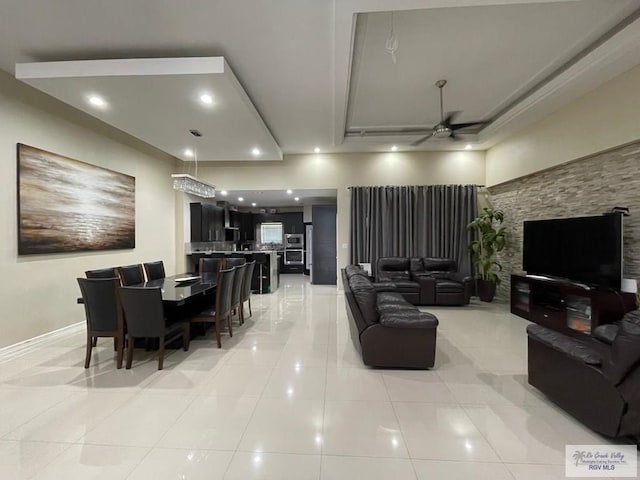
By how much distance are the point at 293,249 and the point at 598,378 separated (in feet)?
31.1

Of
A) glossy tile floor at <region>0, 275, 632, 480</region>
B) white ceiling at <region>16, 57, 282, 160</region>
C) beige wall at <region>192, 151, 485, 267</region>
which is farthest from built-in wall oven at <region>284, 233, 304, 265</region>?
glossy tile floor at <region>0, 275, 632, 480</region>

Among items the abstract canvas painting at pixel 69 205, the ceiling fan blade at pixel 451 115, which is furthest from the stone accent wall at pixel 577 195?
the abstract canvas painting at pixel 69 205

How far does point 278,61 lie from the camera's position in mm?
3299

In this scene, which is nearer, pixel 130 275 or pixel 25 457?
pixel 25 457

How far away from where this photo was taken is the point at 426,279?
5805 mm

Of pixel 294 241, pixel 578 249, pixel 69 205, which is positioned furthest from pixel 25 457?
pixel 294 241

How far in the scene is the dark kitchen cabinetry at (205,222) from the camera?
734cm

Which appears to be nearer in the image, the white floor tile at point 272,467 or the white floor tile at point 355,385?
the white floor tile at point 272,467

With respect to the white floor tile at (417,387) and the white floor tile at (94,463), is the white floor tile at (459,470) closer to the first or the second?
the white floor tile at (417,387)

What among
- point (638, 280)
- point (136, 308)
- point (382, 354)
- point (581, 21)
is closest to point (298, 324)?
point (382, 354)

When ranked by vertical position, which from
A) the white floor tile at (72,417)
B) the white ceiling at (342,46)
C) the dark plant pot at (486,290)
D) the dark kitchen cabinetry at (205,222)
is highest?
the white ceiling at (342,46)

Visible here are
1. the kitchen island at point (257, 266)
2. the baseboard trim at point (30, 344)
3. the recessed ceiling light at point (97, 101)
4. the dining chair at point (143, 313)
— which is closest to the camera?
the dining chair at point (143, 313)

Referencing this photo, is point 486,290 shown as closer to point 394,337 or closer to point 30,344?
point 394,337

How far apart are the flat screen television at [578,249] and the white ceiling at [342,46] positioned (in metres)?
1.83
